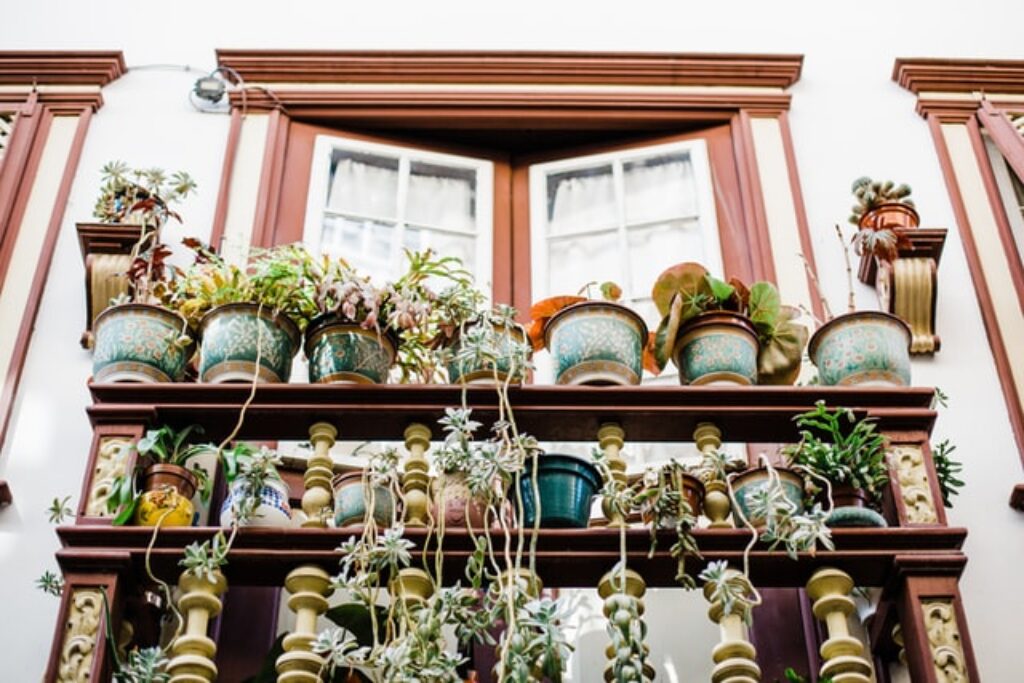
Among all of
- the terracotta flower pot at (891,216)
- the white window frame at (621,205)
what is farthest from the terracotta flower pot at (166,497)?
the terracotta flower pot at (891,216)

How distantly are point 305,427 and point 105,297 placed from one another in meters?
1.44

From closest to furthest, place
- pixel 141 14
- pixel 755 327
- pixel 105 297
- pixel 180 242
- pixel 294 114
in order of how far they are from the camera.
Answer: pixel 755 327, pixel 105 297, pixel 180 242, pixel 294 114, pixel 141 14

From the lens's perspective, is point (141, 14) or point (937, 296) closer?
point (937, 296)

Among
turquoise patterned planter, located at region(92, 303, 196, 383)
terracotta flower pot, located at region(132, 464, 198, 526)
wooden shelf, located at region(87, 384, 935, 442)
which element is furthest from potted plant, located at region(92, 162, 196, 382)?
terracotta flower pot, located at region(132, 464, 198, 526)

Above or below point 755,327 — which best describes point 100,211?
above

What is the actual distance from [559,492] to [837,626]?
2.72 feet

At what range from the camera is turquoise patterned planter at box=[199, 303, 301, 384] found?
4.87 metres

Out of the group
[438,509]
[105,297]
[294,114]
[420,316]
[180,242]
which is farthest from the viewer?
[294,114]

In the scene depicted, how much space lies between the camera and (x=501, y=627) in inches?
194

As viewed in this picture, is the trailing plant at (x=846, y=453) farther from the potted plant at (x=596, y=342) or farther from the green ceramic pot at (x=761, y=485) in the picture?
the potted plant at (x=596, y=342)

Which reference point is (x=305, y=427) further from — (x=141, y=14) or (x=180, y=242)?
(x=141, y=14)

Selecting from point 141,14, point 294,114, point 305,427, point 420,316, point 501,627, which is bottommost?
point 501,627

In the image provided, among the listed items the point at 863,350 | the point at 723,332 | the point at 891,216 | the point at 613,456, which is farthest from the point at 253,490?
the point at 891,216

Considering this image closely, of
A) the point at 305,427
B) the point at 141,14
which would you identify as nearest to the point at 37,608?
the point at 305,427
